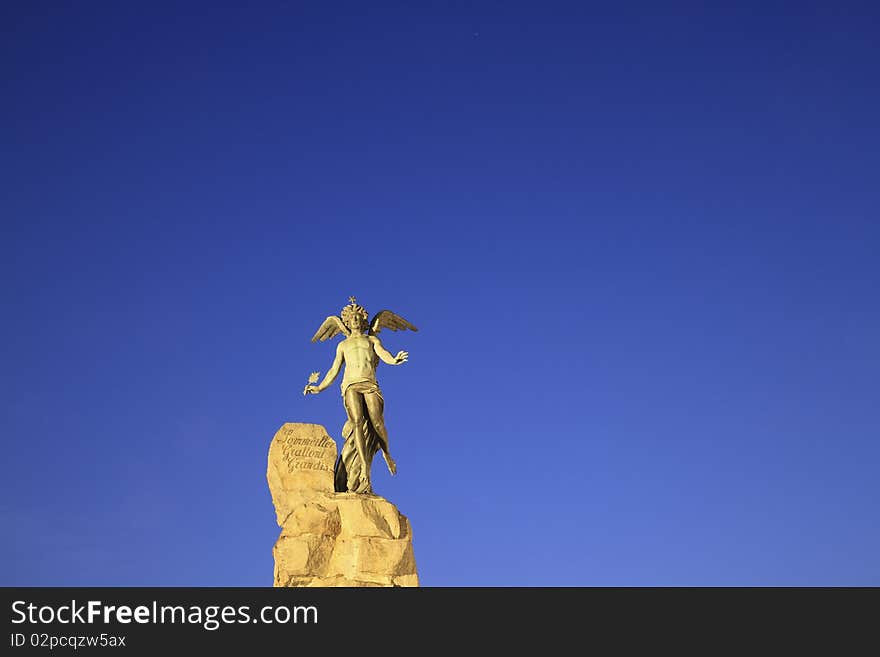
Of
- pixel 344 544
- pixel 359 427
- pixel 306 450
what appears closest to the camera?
pixel 344 544

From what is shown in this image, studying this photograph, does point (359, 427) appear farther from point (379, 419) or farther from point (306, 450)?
point (306, 450)

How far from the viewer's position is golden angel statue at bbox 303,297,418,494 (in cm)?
2011

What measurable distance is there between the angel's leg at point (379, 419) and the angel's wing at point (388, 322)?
129cm

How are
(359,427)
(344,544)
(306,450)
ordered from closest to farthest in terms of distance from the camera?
1. (344,544)
2. (359,427)
3. (306,450)

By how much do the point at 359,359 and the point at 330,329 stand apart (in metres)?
1.05

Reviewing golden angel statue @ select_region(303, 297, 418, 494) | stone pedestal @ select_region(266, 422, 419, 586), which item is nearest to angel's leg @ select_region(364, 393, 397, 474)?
golden angel statue @ select_region(303, 297, 418, 494)

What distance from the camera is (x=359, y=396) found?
20172 mm

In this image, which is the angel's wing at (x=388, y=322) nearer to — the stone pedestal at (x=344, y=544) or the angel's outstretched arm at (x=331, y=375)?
the angel's outstretched arm at (x=331, y=375)

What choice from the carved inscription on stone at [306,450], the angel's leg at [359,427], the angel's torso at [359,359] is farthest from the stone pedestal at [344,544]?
the angel's torso at [359,359]

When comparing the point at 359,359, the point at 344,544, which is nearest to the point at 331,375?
the point at 359,359
